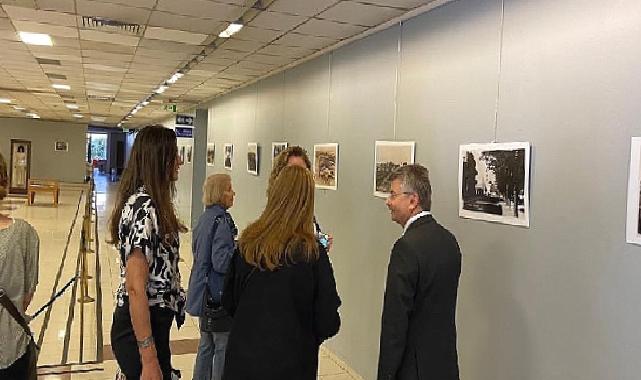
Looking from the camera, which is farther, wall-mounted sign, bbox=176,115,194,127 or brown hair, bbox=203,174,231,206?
wall-mounted sign, bbox=176,115,194,127

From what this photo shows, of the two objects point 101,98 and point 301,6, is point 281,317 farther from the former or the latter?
point 101,98

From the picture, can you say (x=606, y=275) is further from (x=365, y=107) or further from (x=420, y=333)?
(x=365, y=107)

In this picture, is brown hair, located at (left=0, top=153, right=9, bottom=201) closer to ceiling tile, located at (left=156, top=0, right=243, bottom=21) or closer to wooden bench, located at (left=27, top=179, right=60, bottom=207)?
ceiling tile, located at (left=156, top=0, right=243, bottom=21)

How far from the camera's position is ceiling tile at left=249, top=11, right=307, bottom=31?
14.0ft

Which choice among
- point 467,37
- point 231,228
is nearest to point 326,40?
point 467,37

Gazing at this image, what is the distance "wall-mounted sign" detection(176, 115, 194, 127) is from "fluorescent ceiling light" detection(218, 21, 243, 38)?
7.39m

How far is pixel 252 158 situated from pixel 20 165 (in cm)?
1849

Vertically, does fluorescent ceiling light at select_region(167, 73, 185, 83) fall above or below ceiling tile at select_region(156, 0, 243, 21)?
above

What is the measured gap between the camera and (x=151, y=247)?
2.09 m

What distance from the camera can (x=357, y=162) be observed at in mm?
4762

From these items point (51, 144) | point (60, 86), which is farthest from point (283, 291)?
point (51, 144)

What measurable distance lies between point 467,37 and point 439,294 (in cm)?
172

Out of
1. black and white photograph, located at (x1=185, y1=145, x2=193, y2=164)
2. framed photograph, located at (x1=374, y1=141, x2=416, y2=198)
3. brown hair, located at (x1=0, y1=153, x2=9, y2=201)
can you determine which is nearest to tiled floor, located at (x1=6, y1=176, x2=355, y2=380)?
brown hair, located at (x1=0, y1=153, x2=9, y2=201)

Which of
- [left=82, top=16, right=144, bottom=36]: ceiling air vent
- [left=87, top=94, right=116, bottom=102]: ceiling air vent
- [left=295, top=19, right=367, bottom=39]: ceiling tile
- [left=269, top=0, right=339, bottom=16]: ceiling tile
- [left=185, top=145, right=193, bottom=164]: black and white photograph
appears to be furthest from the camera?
[left=185, top=145, right=193, bottom=164]: black and white photograph
